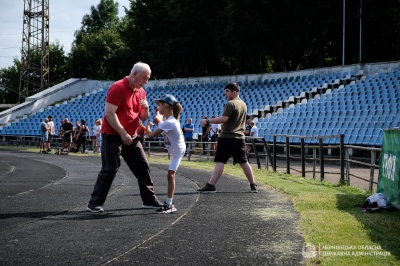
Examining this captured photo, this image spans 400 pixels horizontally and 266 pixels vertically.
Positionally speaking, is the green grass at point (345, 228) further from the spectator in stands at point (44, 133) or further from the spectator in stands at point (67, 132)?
the spectator in stands at point (44, 133)

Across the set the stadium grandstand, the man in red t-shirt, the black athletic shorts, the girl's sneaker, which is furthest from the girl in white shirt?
the stadium grandstand

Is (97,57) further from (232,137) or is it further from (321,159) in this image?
(232,137)

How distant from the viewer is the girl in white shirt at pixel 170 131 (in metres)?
7.74

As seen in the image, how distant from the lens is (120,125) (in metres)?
7.36

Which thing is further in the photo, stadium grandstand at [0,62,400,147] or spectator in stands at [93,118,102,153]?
spectator in stands at [93,118,102,153]

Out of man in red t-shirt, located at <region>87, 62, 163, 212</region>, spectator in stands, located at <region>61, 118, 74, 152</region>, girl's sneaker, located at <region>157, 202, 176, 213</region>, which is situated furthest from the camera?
spectator in stands, located at <region>61, 118, 74, 152</region>

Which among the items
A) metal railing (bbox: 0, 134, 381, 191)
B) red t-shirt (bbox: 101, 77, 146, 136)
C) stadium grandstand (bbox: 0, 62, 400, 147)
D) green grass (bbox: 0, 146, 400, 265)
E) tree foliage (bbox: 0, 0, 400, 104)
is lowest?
green grass (bbox: 0, 146, 400, 265)

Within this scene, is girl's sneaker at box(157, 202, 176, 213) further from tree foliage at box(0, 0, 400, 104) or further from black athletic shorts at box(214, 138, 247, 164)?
tree foliage at box(0, 0, 400, 104)

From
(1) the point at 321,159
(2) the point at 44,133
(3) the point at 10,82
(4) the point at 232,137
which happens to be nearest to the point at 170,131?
(4) the point at 232,137

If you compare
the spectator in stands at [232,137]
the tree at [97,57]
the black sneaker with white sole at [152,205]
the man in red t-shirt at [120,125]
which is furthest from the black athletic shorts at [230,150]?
the tree at [97,57]

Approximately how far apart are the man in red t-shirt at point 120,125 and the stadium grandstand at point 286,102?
48.3 ft

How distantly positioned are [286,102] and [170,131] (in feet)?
77.0

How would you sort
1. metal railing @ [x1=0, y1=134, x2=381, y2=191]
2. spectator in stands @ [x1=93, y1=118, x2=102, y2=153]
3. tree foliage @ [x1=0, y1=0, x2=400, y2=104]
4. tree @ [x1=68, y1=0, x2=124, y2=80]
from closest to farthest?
1. metal railing @ [x1=0, y1=134, x2=381, y2=191]
2. spectator in stands @ [x1=93, y1=118, x2=102, y2=153]
3. tree foliage @ [x1=0, y1=0, x2=400, y2=104]
4. tree @ [x1=68, y1=0, x2=124, y2=80]

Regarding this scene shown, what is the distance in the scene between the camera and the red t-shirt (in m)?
7.44
